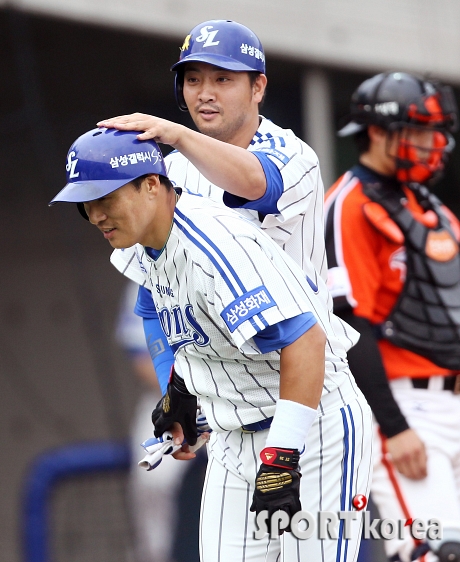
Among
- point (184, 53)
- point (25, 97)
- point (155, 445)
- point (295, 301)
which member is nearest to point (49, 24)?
point (25, 97)

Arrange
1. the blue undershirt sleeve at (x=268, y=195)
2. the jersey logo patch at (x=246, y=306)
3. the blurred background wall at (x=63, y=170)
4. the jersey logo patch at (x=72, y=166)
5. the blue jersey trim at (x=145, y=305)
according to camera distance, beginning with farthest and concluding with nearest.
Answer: the blurred background wall at (x=63, y=170)
the blue jersey trim at (x=145, y=305)
the blue undershirt sleeve at (x=268, y=195)
the jersey logo patch at (x=72, y=166)
the jersey logo patch at (x=246, y=306)

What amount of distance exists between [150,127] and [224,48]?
0.63m

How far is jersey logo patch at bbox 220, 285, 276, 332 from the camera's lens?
8.02 ft

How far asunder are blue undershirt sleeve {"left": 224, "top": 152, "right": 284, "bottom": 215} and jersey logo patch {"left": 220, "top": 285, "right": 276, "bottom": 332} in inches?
14.8

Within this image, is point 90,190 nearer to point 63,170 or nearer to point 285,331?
point 285,331

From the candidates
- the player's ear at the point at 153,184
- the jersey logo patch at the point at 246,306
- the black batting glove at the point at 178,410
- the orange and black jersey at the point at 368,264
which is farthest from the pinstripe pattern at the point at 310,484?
the orange and black jersey at the point at 368,264

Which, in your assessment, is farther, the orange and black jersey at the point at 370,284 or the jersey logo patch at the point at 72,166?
the orange and black jersey at the point at 370,284

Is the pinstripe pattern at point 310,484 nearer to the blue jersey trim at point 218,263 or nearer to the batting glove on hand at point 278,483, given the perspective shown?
the batting glove on hand at point 278,483

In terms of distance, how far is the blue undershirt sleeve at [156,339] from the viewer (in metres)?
3.31

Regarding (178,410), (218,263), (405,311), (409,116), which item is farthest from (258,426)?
(409,116)

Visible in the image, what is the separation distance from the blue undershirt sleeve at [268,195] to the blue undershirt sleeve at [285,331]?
1.34 ft

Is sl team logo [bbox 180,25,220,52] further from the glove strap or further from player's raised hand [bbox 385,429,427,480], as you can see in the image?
player's raised hand [bbox 385,429,427,480]

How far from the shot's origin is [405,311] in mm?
3932

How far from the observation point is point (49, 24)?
7.32 metres
